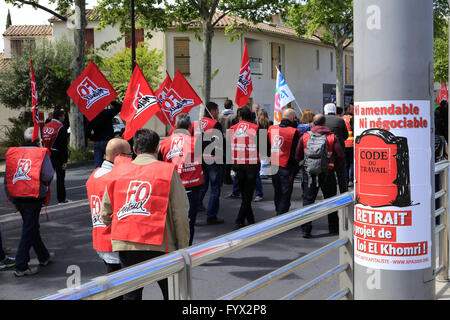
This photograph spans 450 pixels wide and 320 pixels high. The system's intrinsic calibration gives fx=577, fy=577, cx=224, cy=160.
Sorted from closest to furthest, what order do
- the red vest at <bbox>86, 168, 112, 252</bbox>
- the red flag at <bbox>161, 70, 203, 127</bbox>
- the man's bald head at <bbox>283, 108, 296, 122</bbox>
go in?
the red vest at <bbox>86, 168, 112, 252</bbox> → the man's bald head at <bbox>283, 108, 296, 122</bbox> → the red flag at <bbox>161, 70, 203, 127</bbox>

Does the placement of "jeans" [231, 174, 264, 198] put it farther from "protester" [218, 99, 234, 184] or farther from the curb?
the curb

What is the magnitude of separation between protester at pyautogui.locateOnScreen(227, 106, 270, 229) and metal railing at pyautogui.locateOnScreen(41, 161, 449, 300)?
490 centimetres

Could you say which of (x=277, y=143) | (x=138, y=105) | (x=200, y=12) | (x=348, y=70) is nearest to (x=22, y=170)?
(x=138, y=105)

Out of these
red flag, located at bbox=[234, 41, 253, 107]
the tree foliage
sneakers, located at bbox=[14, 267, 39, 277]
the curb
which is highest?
the tree foliage

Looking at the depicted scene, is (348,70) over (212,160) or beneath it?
over

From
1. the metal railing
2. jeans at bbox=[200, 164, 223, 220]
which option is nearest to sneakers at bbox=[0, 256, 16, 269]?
jeans at bbox=[200, 164, 223, 220]

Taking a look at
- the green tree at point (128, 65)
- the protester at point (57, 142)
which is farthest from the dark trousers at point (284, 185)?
the green tree at point (128, 65)

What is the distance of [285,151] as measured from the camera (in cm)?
829

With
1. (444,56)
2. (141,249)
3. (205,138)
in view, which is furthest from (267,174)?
(444,56)

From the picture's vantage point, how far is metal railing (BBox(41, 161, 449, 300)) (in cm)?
185

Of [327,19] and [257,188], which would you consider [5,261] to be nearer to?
[257,188]

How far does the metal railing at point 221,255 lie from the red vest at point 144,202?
1189 mm

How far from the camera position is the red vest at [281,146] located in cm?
829

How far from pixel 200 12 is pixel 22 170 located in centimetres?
1850
